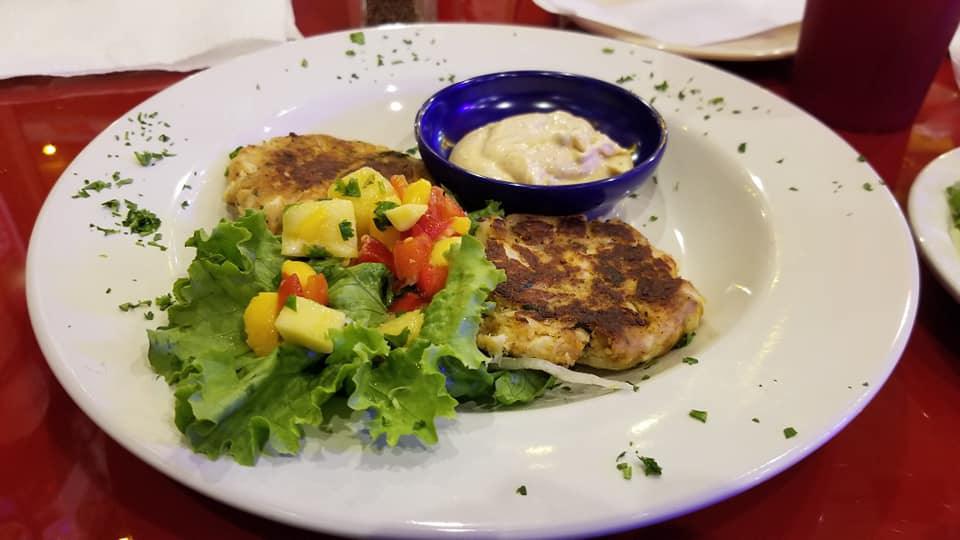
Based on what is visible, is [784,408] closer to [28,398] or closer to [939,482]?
[939,482]

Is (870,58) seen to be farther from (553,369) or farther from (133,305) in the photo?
(133,305)

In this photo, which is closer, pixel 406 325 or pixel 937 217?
pixel 406 325

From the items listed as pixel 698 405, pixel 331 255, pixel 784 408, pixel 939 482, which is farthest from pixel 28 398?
pixel 939 482

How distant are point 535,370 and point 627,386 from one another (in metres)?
0.25

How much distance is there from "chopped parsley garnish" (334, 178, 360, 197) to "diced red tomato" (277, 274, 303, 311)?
42 cm

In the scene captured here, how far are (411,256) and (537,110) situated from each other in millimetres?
1325

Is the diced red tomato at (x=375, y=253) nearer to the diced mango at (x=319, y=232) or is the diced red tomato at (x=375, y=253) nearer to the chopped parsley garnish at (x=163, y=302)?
the diced mango at (x=319, y=232)

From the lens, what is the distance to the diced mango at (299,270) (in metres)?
1.95

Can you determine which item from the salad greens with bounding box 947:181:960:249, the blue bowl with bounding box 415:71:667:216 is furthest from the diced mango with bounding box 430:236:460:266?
the salad greens with bounding box 947:181:960:249

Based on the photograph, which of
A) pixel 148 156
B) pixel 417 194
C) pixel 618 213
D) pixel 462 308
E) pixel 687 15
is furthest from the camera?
pixel 687 15

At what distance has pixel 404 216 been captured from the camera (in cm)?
209

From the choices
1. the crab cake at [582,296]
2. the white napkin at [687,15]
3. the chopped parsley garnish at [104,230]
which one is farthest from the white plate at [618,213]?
the white napkin at [687,15]

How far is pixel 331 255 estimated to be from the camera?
2.14m

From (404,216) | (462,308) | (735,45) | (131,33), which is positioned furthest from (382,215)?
Answer: (735,45)
